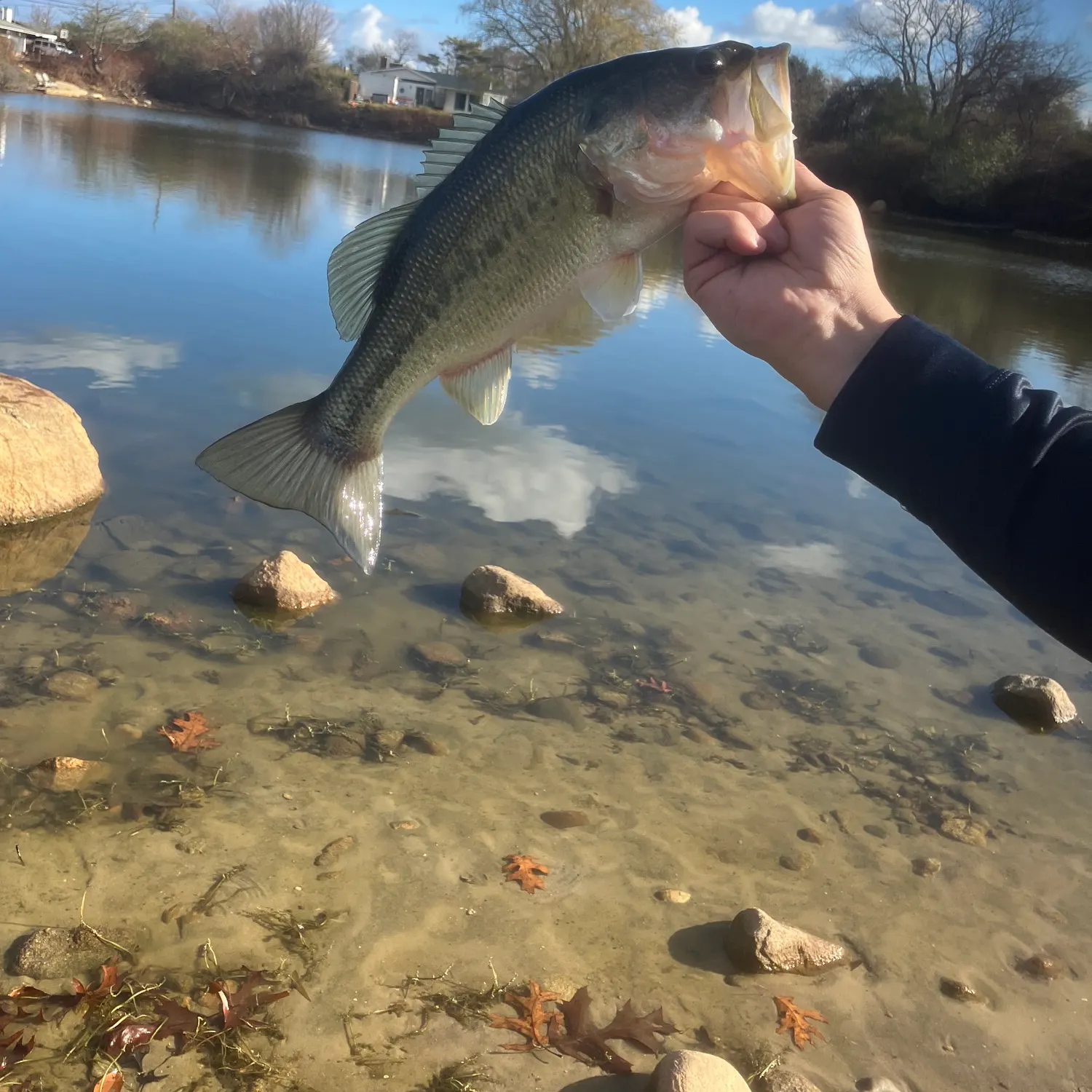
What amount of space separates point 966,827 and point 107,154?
3041cm

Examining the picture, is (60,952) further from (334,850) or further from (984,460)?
(984,460)

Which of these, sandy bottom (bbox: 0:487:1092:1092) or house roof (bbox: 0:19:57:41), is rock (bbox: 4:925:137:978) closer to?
sandy bottom (bbox: 0:487:1092:1092)

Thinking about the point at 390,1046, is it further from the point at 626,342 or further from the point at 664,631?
the point at 626,342

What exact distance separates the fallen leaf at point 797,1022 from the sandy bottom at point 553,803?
0.04m

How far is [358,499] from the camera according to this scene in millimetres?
2814

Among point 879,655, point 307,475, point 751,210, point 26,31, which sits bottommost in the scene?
point 879,655

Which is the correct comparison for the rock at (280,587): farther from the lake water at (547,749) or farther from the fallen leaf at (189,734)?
the fallen leaf at (189,734)

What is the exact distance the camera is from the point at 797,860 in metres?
4.86

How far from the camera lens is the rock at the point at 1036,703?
260 inches

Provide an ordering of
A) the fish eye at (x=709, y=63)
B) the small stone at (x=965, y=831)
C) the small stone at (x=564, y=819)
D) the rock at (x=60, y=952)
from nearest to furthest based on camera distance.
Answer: the fish eye at (x=709, y=63)
the rock at (x=60, y=952)
the small stone at (x=564, y=819)
the small stone at (x=965, y=831)

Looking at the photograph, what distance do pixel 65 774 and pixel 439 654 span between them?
7.49 feet

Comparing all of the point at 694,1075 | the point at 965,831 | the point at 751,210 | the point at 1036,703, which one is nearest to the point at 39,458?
the point at 694,1075

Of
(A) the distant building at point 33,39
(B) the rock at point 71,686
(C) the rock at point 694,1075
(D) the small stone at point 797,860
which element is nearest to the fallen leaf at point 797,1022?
(C) the rock at point 694,1075

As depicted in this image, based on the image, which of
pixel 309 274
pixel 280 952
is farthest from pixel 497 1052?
pixel 309 274
